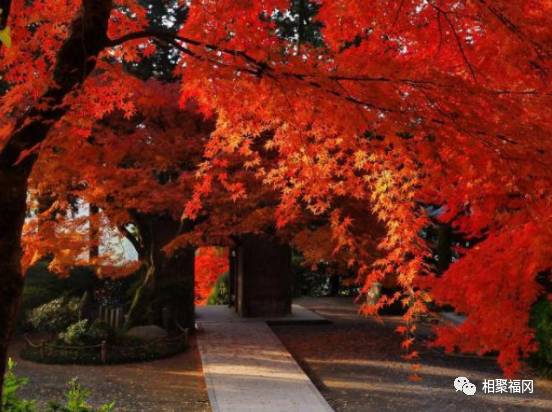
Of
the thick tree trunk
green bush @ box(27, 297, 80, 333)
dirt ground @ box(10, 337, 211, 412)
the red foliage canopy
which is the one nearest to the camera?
the thick tree trunk

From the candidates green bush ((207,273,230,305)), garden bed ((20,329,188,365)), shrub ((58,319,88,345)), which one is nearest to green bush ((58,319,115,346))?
shrub ((58,319,88,345))

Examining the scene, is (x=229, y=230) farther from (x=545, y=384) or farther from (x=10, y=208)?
(x=10, y=208)

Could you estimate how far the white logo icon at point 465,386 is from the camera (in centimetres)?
1173

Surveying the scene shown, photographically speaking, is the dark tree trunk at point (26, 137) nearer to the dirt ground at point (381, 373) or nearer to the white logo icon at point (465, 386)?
the dirt ground at point (381, 373)

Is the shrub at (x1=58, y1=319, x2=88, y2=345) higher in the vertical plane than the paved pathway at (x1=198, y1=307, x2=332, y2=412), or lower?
higher

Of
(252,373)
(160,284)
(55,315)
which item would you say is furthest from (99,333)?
(252,373)

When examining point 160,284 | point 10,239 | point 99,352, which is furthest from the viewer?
point 160,284

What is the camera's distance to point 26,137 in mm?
5242

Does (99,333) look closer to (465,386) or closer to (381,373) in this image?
(381,373)

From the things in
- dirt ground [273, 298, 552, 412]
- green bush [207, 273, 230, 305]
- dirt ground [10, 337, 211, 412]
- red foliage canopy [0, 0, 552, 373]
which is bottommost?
dirt ground [10, 337, 211, 412]

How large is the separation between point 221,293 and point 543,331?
54.9 feet

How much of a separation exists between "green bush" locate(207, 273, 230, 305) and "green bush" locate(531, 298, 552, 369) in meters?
15.7

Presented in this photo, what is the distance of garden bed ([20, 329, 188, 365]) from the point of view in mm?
14039

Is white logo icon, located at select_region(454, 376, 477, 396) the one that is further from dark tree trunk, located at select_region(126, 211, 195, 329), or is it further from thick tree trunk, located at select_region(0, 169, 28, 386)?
thick tree trunk, located at select_region(0, 169, 28, 386)
